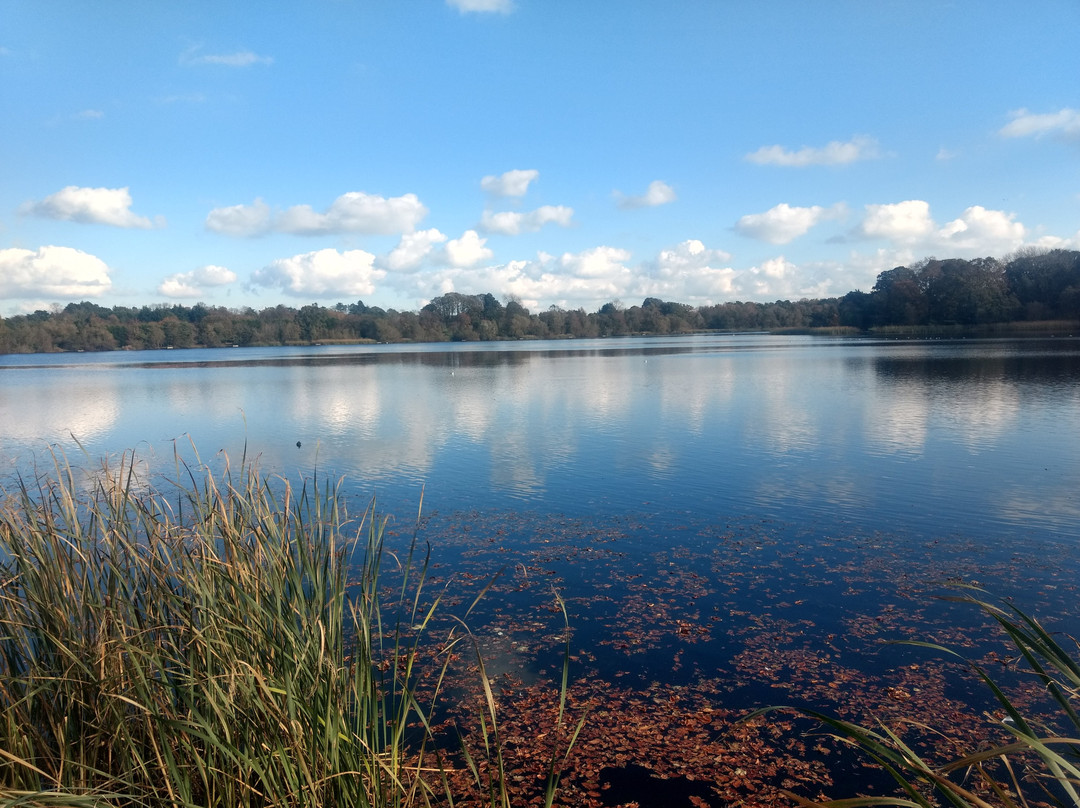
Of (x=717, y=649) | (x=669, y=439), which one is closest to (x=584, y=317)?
(x=669, y=439)

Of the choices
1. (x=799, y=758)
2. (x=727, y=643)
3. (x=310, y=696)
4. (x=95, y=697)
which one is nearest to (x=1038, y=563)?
(x=727, y=643)

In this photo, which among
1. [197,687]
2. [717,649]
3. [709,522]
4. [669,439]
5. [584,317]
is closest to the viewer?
[197,687]

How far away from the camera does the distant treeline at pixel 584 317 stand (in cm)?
7356

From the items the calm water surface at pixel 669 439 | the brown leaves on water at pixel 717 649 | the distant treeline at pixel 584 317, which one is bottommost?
the brown leaves on water at pixel 717 649

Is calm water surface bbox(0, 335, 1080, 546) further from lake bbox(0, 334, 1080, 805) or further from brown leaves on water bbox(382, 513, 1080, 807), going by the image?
brown leaves on water bbox(382, 513, 1080, 807)

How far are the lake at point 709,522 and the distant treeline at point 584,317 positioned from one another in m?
58.6

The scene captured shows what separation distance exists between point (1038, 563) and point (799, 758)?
511 centimetres

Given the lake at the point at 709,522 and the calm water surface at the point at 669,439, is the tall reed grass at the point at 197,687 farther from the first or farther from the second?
the calm water surface at the point at 669,439

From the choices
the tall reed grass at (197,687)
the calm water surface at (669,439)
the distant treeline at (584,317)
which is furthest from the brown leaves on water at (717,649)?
the distant treeline at (584,317)

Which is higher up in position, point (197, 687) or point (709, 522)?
point (197, 687)

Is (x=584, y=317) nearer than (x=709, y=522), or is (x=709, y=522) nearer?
(x=709, y=522)

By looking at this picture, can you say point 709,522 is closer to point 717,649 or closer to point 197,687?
point 717,649

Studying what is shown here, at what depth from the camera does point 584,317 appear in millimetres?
135750

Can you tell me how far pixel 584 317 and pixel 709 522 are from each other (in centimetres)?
12728
